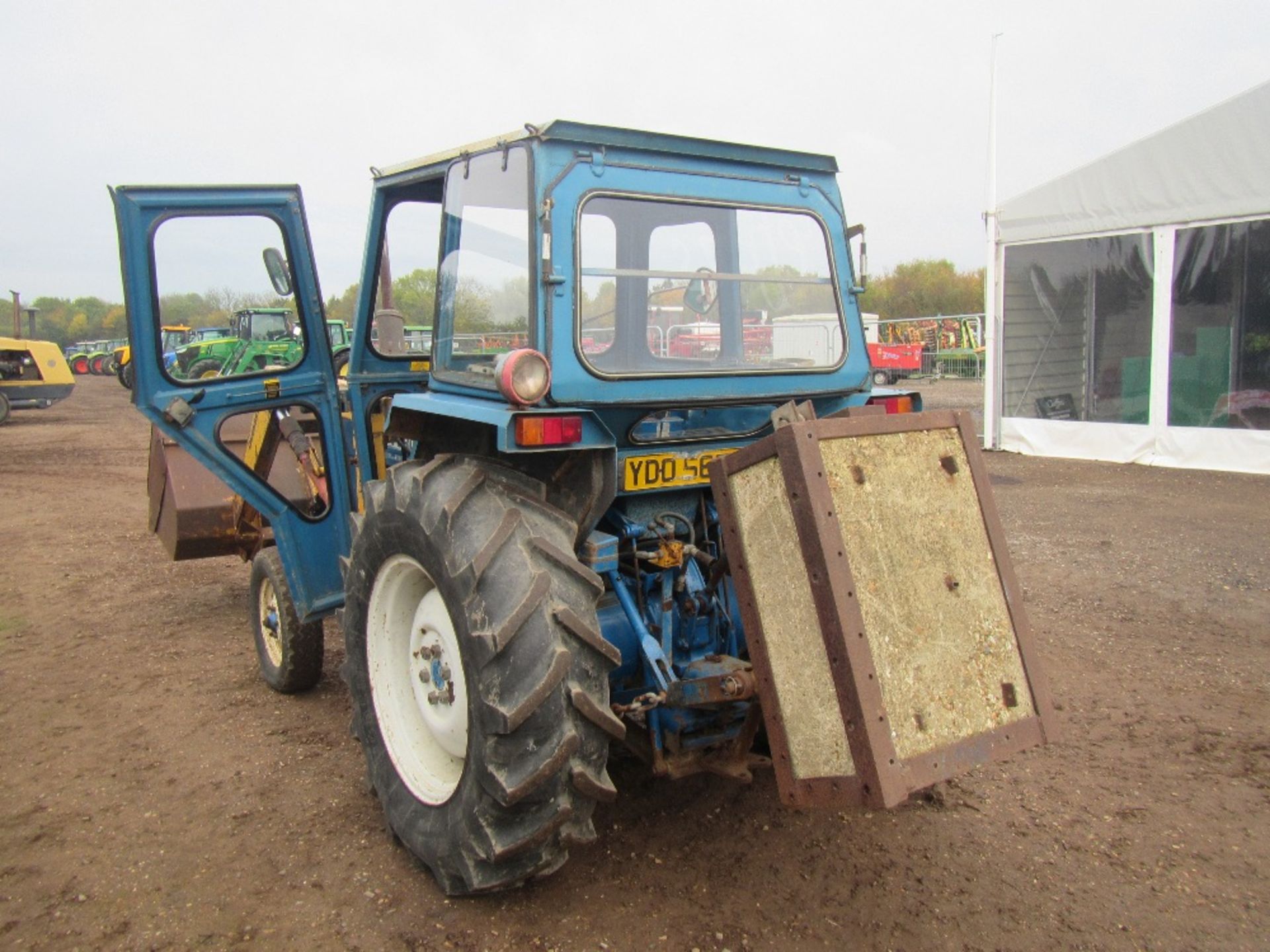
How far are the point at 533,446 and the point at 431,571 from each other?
499mm

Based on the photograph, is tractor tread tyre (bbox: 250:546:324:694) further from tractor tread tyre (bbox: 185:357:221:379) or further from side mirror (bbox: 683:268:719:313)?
side mirror (bbox: 683:268:719:313)

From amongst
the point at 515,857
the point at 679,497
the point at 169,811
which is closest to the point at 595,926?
the point at 515,857

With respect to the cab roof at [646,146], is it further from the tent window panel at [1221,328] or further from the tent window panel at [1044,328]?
the tent window panel at [1044,328]

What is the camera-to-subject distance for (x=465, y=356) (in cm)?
341

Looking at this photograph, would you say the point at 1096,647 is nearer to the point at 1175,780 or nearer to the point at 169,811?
the point at 1175,780

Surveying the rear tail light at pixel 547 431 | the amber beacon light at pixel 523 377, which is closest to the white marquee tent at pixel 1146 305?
the rear tail light at pixel 547 431

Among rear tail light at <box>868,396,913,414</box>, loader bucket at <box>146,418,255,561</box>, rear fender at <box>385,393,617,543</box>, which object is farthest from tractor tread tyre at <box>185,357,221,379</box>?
rear tail light at <box>868,396,913,414</box>

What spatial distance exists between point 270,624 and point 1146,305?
10224 millimetres

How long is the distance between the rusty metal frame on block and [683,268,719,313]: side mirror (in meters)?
0.96

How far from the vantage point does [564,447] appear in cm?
273

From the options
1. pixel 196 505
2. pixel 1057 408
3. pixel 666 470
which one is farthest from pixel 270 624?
pixel 1057 408

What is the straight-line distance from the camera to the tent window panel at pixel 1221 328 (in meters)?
10.0

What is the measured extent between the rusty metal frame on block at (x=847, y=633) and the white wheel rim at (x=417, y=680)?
913 millimetres

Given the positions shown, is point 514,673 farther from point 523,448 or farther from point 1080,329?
point 1080,329
